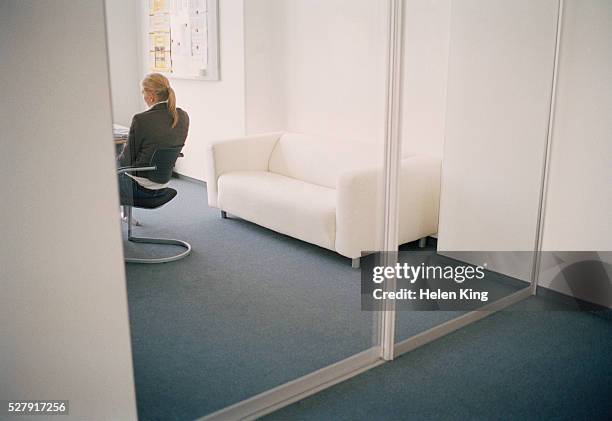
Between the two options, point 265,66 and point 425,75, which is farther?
point 425,75

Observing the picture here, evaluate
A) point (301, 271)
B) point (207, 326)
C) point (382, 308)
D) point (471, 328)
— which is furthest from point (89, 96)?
point (471, 328)

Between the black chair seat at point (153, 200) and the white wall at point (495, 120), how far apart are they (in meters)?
1.38

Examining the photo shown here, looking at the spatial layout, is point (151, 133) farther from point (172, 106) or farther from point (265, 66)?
point (265, 66)

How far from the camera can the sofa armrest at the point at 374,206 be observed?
2.43 metres

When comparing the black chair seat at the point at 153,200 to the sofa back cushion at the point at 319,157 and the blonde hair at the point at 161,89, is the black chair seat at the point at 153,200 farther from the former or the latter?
the sofa back cushion at the point at 319,157

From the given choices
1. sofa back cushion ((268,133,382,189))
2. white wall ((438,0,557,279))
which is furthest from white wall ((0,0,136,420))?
white wall ((438,0,557,279))

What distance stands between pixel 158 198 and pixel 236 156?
1.28 feet

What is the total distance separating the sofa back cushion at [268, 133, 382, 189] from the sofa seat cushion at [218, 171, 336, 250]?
48mm

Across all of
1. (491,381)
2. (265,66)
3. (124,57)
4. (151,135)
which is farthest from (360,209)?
(124,57)

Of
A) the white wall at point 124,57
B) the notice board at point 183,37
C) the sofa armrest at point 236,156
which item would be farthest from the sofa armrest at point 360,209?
the white wall at point 124,57

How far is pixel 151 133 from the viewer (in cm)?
184

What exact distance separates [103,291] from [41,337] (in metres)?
0.20

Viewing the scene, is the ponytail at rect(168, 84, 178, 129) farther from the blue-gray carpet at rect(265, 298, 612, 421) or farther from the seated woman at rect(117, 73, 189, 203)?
the blue-gray carpet at rect(265, 298, 612, 421)

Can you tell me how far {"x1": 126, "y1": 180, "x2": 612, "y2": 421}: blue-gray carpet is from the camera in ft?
6.24
